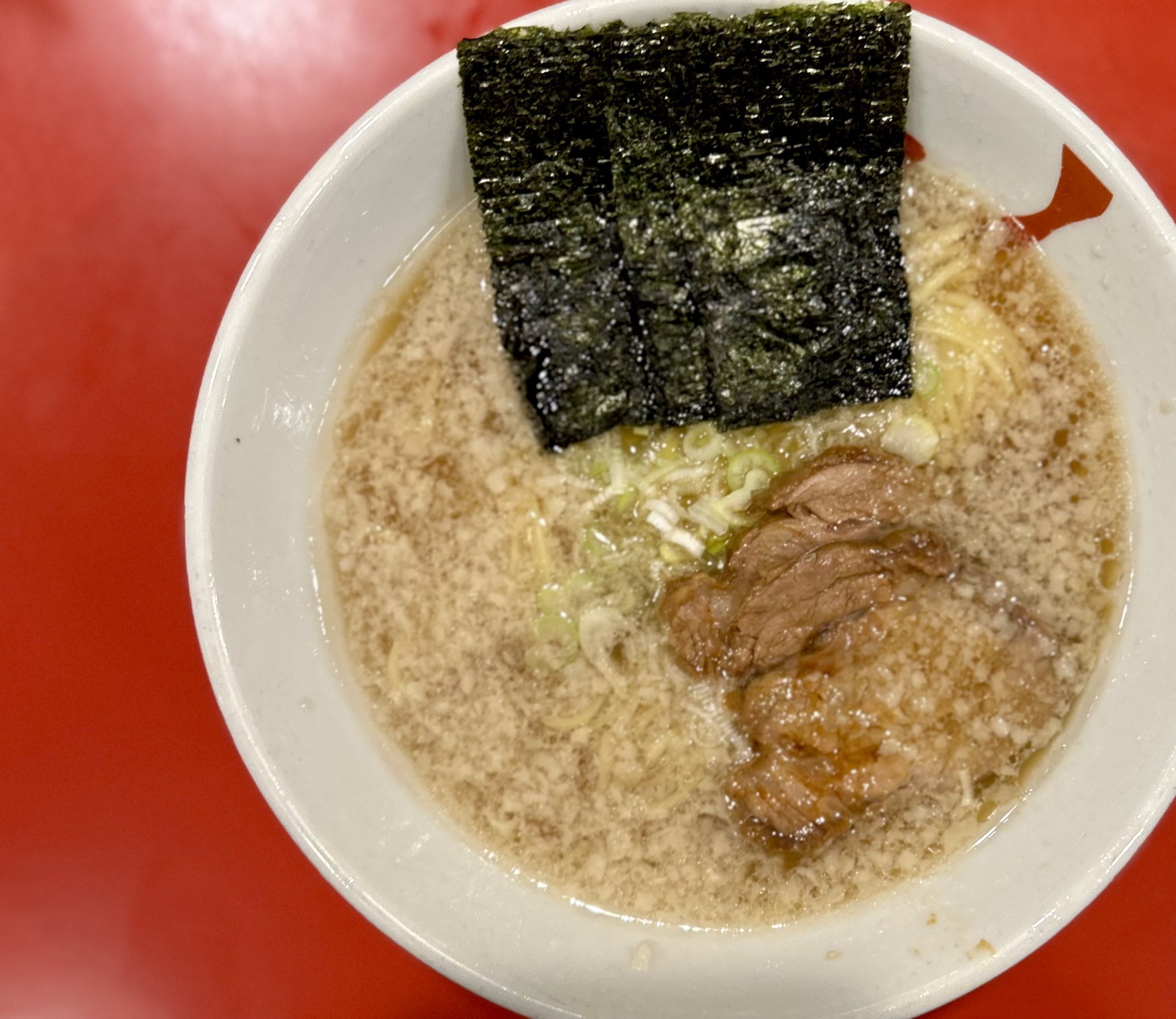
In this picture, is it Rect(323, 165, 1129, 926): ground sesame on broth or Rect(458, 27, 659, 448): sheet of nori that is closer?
Rect(458, 27, 659, 448): sheet of nori

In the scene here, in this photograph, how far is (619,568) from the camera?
6.05 ft

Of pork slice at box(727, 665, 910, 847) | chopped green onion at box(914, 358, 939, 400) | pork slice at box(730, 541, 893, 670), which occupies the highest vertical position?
chopped green onion at box(914, 358, 939, 400)

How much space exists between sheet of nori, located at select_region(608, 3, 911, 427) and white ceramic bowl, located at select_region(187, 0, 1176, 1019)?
0.10 metres

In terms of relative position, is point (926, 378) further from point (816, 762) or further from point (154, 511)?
point (154, 511)

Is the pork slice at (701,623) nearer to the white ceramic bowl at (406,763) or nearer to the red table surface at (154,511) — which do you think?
the white ceramic bowl at (406,763)

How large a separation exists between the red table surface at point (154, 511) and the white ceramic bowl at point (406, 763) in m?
0.61

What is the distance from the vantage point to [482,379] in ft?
5.94

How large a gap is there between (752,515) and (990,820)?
2.82 feet

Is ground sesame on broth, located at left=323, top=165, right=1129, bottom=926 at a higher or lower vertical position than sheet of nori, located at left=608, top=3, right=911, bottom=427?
lower

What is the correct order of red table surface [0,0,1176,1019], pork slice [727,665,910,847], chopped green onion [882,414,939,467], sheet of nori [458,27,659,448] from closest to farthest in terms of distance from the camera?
sheet of nori [458,27,659,448] < pork slice [727,665,910,847] < chopped green onion [882,414,939,467] < red table surface [0,0,1176,1019]

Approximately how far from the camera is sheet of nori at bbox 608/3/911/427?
1507 mm

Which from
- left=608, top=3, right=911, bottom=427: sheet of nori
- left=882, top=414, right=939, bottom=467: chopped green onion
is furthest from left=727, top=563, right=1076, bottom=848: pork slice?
left=608, top=3, right=911, bottom=427: sheet of nori

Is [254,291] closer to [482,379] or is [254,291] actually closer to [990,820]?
[482,379]

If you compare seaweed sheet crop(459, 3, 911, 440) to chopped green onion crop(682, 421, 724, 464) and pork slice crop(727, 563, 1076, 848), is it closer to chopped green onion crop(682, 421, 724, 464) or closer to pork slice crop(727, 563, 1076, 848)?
chopped green onion crop(682, 421, 724, 464)
